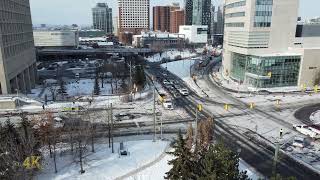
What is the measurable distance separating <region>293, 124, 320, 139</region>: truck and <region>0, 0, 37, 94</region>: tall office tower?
50952mm

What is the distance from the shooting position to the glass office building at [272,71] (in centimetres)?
6900

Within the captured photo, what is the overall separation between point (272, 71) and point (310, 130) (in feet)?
102

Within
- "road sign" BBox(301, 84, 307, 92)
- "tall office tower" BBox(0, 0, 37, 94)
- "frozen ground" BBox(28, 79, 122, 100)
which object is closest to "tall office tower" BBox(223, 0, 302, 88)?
"road sign" BBox(301, 84, 307, 92)

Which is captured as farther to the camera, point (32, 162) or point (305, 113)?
point (305, 113)

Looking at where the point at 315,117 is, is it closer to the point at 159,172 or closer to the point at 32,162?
the point at 159,172

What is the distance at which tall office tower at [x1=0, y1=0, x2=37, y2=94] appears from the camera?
56809 mm

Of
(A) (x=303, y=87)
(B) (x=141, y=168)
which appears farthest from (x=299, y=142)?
(A) (x=303, y=87)

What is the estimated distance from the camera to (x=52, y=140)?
3189cm

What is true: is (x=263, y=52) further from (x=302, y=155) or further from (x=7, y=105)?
(x=7, y=105)

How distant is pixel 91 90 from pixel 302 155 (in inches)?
2028

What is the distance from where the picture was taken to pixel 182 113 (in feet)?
170

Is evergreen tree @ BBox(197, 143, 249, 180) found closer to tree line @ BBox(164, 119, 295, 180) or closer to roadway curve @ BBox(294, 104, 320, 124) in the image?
tree line @ BBox(164, 119, 295, 180)

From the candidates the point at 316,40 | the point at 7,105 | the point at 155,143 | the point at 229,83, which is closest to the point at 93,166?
the point at 155,143

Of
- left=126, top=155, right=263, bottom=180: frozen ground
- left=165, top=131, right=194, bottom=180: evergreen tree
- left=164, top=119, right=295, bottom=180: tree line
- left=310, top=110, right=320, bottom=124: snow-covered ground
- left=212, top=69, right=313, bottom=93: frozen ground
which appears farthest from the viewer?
left=212, top=69, right=313, bottom=93: frozen ground
